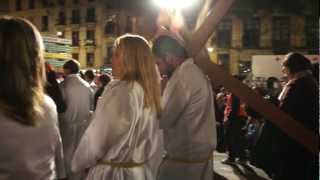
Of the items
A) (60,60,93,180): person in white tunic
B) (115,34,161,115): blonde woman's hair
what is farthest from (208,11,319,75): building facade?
(115,34,161,115): blonde woman's hair

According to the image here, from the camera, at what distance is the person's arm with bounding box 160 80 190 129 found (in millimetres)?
4590

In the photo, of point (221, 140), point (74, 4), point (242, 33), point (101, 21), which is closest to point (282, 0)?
point (242, 33)

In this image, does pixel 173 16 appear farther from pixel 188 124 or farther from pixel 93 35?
pixel 93 35

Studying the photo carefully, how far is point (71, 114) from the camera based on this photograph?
346 inches

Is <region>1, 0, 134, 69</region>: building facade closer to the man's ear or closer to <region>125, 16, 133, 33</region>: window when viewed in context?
<region>125, 16, 133, 33</region>: window

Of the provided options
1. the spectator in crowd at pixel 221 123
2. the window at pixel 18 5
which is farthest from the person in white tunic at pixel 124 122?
the window at pixel 18 5

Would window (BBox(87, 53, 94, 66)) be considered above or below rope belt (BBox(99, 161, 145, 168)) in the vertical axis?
below

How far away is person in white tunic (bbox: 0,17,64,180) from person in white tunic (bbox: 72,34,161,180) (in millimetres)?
850

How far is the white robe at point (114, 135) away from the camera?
3.69 metres

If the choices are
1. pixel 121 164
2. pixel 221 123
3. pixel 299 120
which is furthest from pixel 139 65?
pixel 221 123

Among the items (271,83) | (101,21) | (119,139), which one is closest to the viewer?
(119,139)

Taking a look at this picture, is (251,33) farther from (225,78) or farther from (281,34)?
(225,78)

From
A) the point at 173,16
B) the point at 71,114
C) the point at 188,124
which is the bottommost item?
the point at 71,114

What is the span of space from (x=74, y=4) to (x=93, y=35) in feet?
16.7
